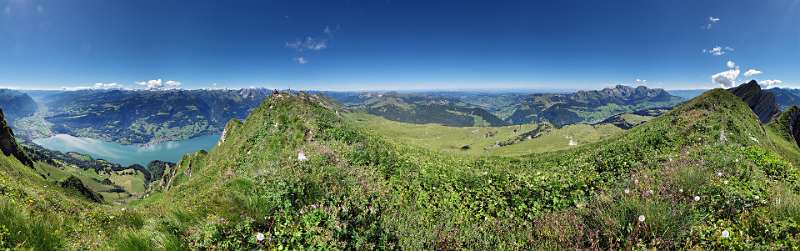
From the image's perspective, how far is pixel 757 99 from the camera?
149875 millimetres

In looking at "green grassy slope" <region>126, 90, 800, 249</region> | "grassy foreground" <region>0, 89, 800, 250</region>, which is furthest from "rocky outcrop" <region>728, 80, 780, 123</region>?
"grassy foreground" <region>0, 89, 800, 250</region>

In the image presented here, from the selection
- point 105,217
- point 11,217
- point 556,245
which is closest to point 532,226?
point 556,245

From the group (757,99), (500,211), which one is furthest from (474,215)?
(757,99)

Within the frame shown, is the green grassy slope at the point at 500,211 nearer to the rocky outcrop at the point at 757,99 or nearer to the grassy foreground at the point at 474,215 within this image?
the grassy foreground at the point at 474,215

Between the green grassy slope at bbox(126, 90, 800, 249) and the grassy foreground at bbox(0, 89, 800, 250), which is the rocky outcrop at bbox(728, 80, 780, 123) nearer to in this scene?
the green grassy slope at bbox(126, 90, 800, 249)

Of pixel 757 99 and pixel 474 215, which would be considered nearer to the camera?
pixel 474 215

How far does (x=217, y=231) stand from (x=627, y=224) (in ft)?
23.0

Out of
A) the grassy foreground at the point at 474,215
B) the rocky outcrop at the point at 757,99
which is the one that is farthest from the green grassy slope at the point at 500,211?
the rocky outcrop at the point at 757,99

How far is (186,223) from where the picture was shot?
5.98 metres

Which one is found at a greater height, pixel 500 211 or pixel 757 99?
pixel 500 211

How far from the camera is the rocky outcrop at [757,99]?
141875 millimetres

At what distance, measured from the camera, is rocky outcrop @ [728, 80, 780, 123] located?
14188cm

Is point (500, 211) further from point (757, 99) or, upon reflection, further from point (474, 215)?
point (757, 99)

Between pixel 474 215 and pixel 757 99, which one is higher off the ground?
pixel 474 215
